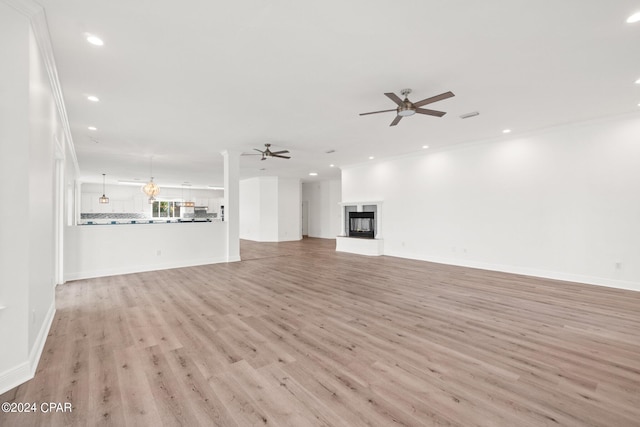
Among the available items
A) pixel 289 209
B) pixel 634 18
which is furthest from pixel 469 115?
pixel 289 209

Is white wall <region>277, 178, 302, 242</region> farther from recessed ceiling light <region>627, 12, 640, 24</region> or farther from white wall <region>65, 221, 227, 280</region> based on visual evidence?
recessed ceiling light <region>627, 12, 640, 24</region>

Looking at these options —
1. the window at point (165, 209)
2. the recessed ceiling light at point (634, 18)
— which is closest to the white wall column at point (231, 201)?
the recessed ceiling light at point (634, 18)

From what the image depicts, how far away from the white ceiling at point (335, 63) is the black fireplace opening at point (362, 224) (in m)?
3.79

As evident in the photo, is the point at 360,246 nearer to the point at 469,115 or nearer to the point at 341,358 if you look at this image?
the point at 469,115

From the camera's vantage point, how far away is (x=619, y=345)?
8.86ft

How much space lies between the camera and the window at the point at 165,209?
1542 cm

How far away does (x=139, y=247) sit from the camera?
617 centimetres

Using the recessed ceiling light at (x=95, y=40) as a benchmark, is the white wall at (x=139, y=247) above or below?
below

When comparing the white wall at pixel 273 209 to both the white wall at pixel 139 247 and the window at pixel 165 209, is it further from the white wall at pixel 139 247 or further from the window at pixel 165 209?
the window at pixel 165 209

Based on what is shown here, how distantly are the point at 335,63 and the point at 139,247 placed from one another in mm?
5651

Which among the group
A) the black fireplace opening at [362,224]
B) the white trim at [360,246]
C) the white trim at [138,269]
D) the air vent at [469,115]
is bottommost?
the white trim at [138,269]

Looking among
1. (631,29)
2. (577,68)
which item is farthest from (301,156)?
(631,29)

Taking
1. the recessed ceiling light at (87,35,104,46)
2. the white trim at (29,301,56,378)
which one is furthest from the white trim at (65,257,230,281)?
the recessed ceiling light at (87,35,104,46)

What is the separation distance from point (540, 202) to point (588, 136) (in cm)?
136
